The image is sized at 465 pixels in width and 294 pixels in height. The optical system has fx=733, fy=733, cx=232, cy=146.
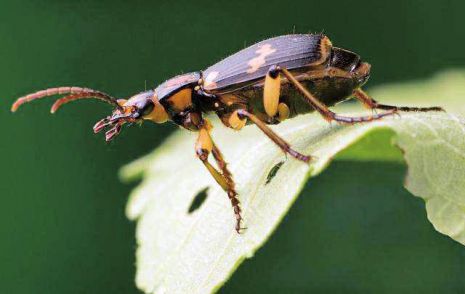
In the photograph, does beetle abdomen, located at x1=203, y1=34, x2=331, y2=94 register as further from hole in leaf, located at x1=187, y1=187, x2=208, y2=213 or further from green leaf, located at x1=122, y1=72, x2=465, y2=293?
hole in leaf, located at x1=187, y1=187, x2=208, y2=213

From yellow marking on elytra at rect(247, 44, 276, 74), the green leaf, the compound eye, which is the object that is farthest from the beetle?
the compound eye

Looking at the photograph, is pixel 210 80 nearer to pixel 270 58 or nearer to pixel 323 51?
pixel 270 58

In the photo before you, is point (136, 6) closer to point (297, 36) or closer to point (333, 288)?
point (333, 288)

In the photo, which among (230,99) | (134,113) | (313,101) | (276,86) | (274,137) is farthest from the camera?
(134,113)

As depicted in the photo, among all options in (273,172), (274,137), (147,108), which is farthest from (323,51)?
(147,108)

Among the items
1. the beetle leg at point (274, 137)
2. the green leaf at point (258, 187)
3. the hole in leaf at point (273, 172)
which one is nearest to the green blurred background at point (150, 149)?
the green leaf at point (258, 187)
